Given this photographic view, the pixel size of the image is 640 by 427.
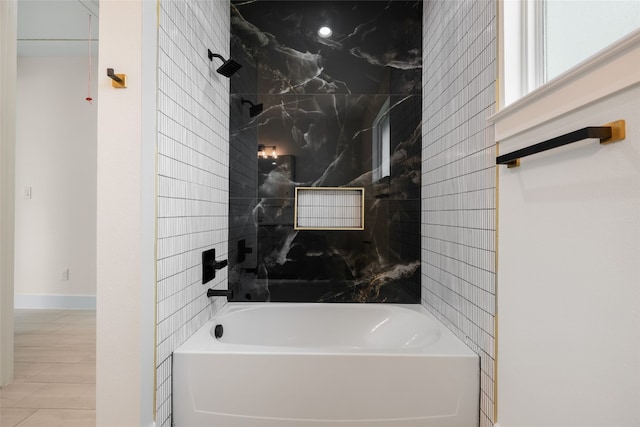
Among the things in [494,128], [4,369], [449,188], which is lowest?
[4,369]

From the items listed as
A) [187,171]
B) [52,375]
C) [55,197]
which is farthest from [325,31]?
[55,197]

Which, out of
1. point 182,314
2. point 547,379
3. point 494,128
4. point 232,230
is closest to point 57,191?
point 232,230

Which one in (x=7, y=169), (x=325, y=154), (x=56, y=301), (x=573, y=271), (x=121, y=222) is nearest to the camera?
(x=573, y=271)

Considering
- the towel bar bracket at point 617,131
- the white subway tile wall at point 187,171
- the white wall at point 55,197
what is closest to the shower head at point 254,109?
the white subway tile wall at point 187,171

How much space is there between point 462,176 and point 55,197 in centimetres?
406

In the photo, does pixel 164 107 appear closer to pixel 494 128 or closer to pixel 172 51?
pixel 172 51

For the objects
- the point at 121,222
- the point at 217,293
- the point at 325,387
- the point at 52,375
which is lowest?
the point at 52,375

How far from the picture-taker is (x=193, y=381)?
1.59 meters

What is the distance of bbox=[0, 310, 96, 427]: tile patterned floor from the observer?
185 cm

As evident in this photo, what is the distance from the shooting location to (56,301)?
3.88m

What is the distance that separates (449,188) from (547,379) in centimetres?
105

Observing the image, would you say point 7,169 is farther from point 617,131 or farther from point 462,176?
point 617,131

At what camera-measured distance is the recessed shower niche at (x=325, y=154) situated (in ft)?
8.42

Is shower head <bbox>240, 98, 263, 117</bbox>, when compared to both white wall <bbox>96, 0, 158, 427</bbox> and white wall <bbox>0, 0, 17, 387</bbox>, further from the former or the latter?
white wall <bbox>0, 0, 17, 387</bbox>
